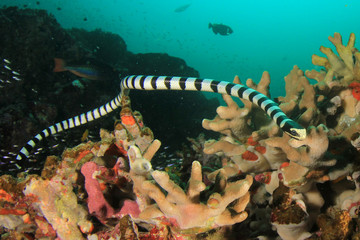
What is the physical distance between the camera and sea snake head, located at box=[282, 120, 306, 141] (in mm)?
1816

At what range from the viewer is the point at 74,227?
208cm

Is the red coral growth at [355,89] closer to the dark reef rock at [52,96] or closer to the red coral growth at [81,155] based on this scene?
the red coral growth at [81,155]

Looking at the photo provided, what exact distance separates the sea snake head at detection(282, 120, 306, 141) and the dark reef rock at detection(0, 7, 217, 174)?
17.0 ft

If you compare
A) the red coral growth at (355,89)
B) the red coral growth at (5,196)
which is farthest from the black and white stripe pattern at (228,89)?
the red coral growth at (5,196)

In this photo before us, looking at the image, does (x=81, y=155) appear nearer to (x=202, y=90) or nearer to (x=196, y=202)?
(x=196, y=202)

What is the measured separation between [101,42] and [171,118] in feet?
28.5

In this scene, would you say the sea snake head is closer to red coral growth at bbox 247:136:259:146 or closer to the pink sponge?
red coral growth at bbox 247:136:259:146

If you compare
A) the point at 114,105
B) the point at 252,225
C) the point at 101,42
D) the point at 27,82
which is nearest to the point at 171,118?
the point at 114,105

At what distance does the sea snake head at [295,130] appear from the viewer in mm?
1816

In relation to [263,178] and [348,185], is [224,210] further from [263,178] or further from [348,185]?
[348,185]

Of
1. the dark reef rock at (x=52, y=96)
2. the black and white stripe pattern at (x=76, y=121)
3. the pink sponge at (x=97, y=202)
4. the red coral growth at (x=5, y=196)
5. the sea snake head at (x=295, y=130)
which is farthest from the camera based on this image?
the dark reef rock at (x=52, y=96)

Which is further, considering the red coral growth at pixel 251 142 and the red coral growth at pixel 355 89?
the red coral growth at pixel 355 89

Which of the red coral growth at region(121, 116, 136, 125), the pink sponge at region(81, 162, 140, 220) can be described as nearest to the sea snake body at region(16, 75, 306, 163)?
the red coral growth at region(121, 116, 136, 125)

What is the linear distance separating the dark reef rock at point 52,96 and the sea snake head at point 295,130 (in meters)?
5.18
